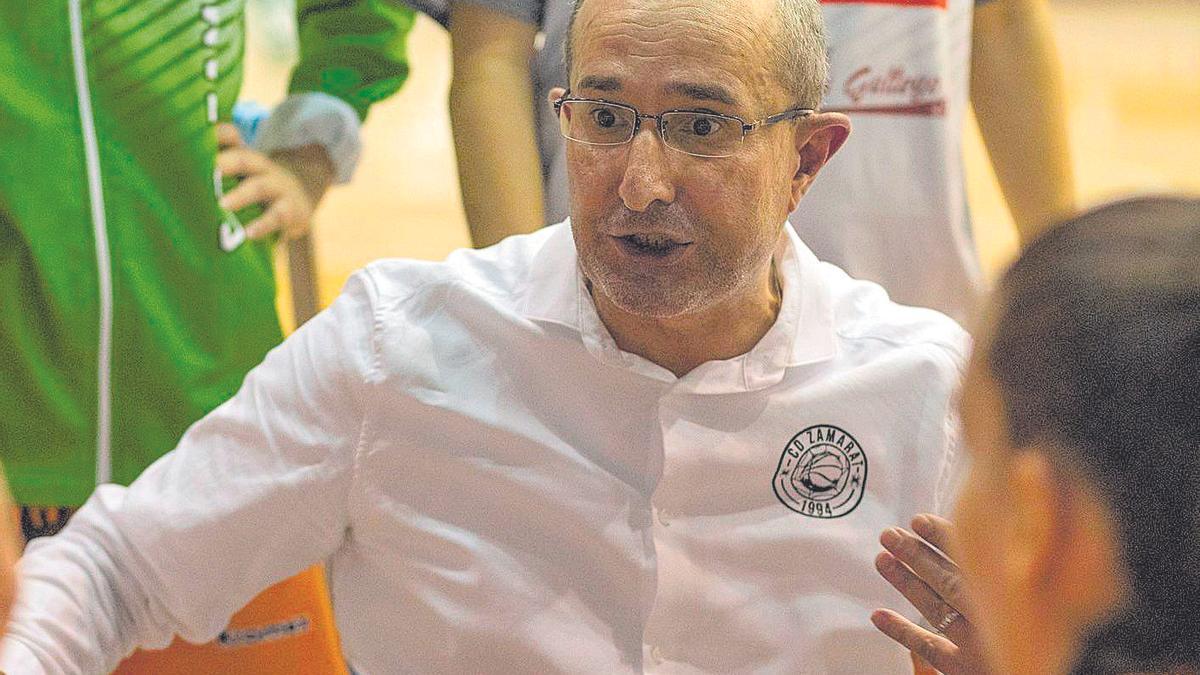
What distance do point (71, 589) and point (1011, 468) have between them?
3.47ft

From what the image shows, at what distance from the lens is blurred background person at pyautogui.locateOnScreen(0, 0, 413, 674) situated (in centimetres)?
202

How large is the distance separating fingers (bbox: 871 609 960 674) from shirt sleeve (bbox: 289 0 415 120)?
4.06 ft

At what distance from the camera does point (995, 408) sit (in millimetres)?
979

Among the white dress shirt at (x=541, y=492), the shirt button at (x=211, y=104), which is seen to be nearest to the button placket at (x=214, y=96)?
the shirt button at (x=211, y=104)

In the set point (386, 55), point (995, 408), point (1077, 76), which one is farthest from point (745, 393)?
point (1077, 76)

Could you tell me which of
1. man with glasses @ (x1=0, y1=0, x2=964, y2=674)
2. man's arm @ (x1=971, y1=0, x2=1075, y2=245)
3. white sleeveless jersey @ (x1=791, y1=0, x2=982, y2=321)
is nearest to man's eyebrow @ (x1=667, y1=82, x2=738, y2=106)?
man with glasses @ (x1=0, y1=0, x2=964, y2=674)

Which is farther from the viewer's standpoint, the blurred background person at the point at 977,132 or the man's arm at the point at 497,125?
the blurred background person at the point at 977,132

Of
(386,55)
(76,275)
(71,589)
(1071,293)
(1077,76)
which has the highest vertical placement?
(1071,293)

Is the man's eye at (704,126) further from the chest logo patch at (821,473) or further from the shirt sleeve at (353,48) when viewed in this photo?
the shirt sleeve at (353,48)

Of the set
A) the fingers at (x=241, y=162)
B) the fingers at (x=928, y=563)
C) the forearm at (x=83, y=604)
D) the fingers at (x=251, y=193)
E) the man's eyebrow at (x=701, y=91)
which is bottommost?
the forearm at (x=83, y=604)

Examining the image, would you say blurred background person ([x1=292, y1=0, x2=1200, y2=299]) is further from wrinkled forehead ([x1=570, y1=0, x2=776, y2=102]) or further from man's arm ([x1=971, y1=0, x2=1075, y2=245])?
wrinkled forehead ([x1=570, y1=0, x2=776, y2=102])

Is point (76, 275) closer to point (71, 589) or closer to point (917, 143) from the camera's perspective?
point (71, 589)

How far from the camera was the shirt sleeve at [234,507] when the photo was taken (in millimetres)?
1663

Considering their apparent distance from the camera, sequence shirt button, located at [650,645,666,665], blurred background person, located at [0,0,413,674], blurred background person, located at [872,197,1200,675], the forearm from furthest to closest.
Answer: blurred background person, located at [0,0,413,674]
shirt button, located at [650,645,666,665]
the forearm
blurred background person, located at [872,197,1200,675]
